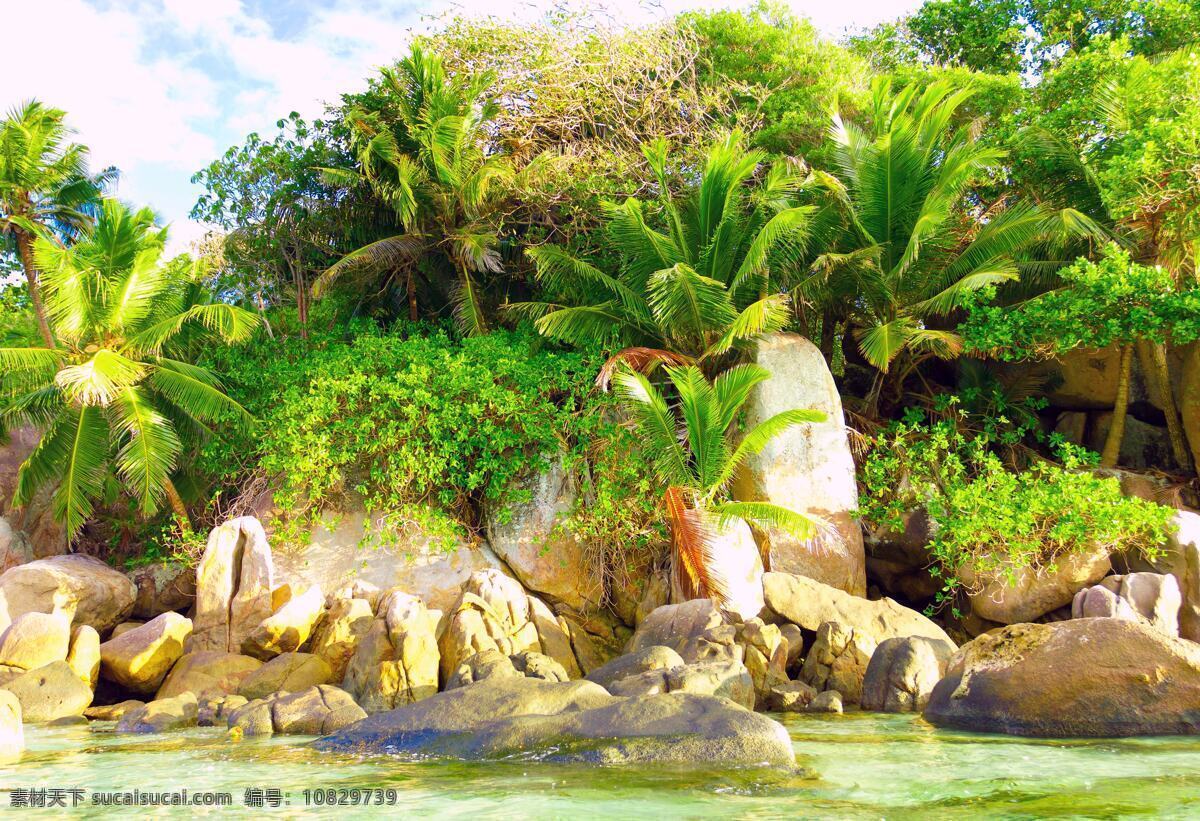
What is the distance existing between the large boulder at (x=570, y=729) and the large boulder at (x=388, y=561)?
575 centimetres

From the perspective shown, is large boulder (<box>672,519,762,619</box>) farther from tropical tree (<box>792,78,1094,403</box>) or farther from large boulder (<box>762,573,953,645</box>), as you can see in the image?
tropical tree (<box>792,78,1094,403</box>)

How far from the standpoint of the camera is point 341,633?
1108 centimetres

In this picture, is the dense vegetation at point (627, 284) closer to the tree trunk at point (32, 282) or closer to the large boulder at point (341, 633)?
the tree trunk at point (32, 282)

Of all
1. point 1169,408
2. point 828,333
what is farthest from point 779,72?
point 1169,408

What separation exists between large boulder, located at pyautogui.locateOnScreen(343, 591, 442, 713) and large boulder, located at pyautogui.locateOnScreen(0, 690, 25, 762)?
120 inches

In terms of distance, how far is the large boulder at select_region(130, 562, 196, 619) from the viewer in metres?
14.6

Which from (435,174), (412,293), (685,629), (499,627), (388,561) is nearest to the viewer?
(685,629)

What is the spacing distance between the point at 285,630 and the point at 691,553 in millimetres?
4968

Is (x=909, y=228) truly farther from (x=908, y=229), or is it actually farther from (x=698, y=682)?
(x=698, y=682)

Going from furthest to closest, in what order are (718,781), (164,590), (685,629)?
(164,590) < (685,629) < (718,781)

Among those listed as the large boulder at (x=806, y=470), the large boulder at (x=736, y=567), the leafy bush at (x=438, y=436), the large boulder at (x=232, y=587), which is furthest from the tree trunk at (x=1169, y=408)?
the large boulder at (x=232, y=587)

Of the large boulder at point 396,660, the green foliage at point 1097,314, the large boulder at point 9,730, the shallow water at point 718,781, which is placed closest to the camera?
the shallow water at point 718,781

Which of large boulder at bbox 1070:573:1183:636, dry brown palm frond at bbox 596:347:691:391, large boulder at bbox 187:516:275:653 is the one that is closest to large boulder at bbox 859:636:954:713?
large boulder at bbox 1070:573:1183:636

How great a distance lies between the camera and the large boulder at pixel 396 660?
31.8 ft
